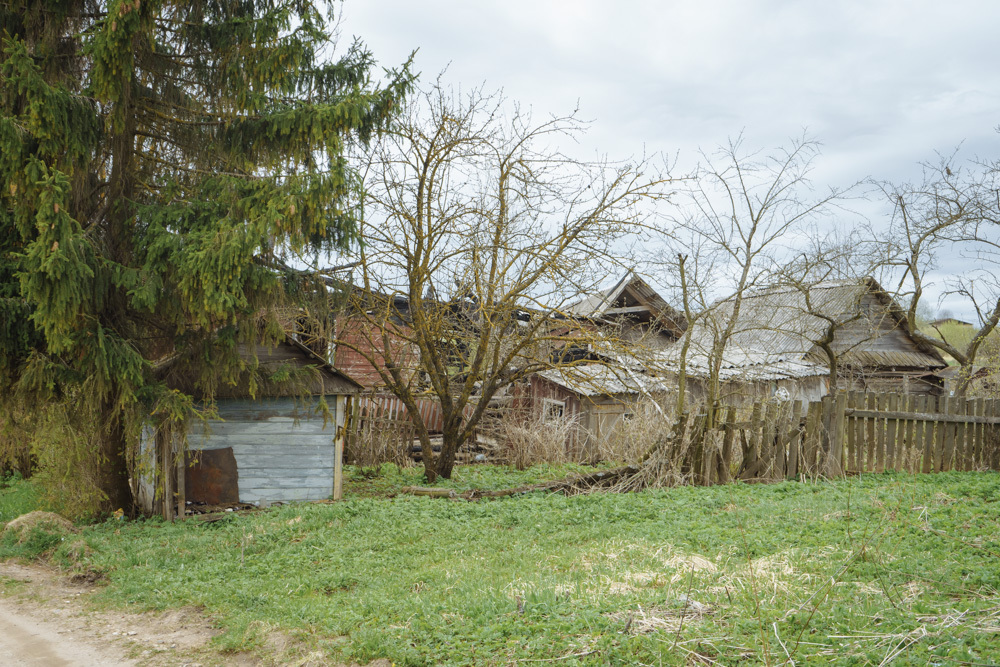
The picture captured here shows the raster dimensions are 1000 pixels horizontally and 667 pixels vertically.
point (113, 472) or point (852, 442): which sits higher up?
point (852, 442)

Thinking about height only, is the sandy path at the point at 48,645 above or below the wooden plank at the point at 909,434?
below

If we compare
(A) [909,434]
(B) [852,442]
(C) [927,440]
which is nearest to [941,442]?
(C) [927,440]

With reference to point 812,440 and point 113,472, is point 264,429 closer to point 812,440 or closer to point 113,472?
point 113,472

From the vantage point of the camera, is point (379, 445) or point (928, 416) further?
point (379, 445)

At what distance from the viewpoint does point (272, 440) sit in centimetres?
1209

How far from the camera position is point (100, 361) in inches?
348

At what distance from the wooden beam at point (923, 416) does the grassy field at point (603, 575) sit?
1.00 meters

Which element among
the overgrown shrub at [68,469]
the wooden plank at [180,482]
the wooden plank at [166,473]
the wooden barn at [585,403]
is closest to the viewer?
the overgrown shrub at [68,469]

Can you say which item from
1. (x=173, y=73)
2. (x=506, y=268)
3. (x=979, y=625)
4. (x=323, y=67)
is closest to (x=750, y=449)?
(x=506, y=268)

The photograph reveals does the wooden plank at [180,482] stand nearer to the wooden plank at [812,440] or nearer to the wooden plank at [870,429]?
the wooden plank at [812,440]

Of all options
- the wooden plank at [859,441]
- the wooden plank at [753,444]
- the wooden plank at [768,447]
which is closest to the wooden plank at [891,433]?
the wooden plank at [859,441]

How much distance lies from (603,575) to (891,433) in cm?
788

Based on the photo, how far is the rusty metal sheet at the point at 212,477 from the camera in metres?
11.5

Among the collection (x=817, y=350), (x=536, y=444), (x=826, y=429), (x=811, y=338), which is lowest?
(x=536, y=444)
